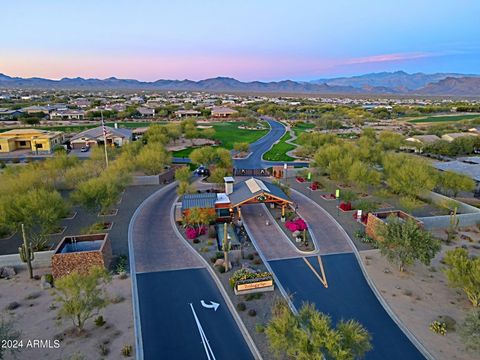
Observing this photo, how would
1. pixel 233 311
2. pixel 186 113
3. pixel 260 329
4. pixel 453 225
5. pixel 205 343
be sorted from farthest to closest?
pixel 186 113 → pixel 453 225 → pixel 233 311 → pixel 260 329 → pixel 205 343

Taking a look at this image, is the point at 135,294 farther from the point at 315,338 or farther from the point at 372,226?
the point at 372,226

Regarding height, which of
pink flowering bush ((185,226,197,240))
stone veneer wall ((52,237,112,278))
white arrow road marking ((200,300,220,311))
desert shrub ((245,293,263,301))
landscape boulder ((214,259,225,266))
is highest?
stone veneer wall ((52,237,112,278))

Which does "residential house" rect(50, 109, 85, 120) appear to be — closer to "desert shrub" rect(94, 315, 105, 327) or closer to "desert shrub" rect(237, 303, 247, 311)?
"desert shrub" rect(94, 315, 105, 327)

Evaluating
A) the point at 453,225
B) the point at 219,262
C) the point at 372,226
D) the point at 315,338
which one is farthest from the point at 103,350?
the point at 453,225

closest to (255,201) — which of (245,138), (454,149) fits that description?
(454,149)

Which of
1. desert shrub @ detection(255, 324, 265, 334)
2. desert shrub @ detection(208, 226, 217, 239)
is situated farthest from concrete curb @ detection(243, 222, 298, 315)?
desert shrub @ detection(208, 226, 217, 239)

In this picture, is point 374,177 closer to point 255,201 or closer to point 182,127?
point 255,201
